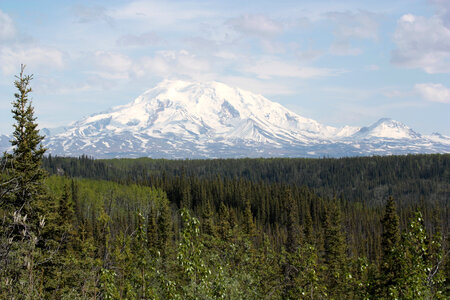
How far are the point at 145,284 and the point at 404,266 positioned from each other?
332 inches

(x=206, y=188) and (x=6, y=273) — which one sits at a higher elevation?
(x=6, y=273)

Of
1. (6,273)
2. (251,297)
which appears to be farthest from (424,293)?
(6,273)

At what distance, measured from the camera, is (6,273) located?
1141cm

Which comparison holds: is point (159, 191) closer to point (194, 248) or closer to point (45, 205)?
point (45, 205)

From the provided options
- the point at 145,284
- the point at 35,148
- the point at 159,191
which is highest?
the point at 35,148

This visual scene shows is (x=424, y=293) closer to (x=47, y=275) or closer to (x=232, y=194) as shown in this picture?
(x=47, y=275)

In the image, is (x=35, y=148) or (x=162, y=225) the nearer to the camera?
(x=35, y=148)

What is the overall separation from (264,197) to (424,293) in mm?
136679

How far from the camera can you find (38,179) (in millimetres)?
24453

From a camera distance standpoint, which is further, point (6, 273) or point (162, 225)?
point (162, 225)

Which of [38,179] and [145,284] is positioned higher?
[38,179]

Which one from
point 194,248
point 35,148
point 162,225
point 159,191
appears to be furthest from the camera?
point 159,191

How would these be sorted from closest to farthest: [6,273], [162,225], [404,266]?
[6,273], [404,266], [162,225]

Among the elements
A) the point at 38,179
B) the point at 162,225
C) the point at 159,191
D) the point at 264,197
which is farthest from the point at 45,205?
the point at 159,191
